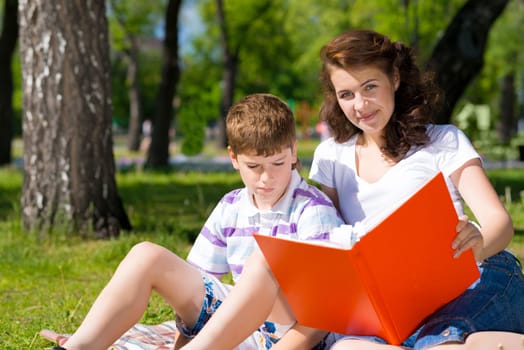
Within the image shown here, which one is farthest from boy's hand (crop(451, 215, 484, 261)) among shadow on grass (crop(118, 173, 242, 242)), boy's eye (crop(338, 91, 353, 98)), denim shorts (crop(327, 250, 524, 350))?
shadow on grass (crop(118, 173, 242, 242))

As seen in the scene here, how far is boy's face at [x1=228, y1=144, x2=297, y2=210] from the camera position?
2.61m

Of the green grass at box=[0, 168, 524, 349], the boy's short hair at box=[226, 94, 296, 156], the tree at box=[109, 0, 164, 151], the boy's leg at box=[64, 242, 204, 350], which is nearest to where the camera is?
the boy's leg at box=[64, 242, 204, 350]

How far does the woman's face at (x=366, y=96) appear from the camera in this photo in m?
2.74

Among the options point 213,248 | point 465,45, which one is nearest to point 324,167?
point 213,248

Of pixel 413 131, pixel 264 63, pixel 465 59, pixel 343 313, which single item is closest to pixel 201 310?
pixel 343 313

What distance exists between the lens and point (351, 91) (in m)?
2.76

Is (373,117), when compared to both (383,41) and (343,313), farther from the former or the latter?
(343,313)

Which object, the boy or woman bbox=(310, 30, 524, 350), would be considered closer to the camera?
woman bbox=(310, 30, 524, 350)

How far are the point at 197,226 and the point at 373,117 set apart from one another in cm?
374

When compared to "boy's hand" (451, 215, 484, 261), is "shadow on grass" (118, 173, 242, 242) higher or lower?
lower

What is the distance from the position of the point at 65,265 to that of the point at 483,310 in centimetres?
308

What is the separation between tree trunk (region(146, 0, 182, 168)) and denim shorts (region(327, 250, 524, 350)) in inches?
422

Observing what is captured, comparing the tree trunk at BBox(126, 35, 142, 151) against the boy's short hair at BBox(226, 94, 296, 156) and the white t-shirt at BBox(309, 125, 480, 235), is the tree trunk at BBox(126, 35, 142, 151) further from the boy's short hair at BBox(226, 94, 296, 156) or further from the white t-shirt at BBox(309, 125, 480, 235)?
the boy's short hair at BBox(226, 94, 296, 156)

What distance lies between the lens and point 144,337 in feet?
10.6
